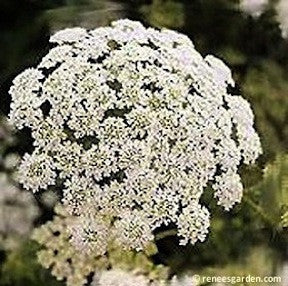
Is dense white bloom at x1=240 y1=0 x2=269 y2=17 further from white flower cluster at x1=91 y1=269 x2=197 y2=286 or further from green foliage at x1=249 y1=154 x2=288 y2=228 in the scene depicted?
white flower cluster at x1=91 y1=269 x2=197 y2=286

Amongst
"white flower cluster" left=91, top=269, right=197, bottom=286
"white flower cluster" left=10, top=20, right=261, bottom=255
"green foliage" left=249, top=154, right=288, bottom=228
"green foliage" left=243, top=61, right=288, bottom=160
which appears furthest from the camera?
"green foliage" left=243, top=61, right=288, bottom=160

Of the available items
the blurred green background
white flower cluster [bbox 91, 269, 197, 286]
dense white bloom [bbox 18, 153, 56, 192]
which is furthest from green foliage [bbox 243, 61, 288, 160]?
dense white bloom [bbox 18, 153, 56, 192]

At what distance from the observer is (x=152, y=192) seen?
94 centimetres

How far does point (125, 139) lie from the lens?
0.94m

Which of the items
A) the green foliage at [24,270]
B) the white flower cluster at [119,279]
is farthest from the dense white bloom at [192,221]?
the green foliage at [24,270]

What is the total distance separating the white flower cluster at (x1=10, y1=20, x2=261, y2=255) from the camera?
3.09 ft

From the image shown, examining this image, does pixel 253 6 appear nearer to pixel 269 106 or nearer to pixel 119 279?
pixel 269 106

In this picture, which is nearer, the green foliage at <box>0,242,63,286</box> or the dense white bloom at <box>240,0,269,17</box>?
the green foliage at <box>0,242,63,286</box>

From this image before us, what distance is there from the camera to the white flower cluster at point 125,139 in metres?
0.94

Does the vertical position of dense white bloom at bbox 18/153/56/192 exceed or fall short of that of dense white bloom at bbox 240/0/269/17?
it falls short

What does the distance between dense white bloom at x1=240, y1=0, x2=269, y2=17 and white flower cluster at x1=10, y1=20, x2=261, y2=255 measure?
13.8 inches

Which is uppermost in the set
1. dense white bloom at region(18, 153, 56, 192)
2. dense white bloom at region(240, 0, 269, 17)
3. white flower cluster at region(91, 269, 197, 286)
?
dense white bloom at region(240, 0, 269, 17)

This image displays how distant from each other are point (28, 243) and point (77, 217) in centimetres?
17

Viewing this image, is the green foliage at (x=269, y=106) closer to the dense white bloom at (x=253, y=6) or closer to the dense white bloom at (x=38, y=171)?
the dense white bloom at (x=253, y=6)
